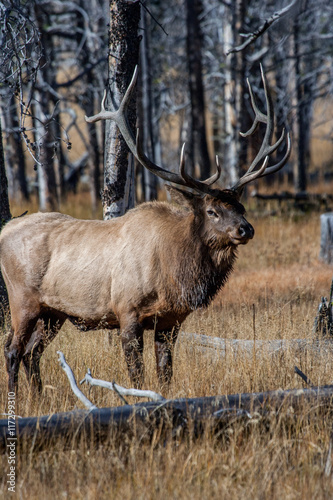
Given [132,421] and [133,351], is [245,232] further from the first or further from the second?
[132,421]

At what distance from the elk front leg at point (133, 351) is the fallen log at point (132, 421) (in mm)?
1126

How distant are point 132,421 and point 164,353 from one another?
1537 millimetres

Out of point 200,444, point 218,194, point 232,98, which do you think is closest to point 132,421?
point 200,444

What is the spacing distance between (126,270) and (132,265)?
0.06m

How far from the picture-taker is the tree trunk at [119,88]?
554 centimetres

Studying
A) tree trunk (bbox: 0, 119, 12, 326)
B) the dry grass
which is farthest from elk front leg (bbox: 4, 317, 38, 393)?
tree trunk (bbox: 0, 119, 12, 326)

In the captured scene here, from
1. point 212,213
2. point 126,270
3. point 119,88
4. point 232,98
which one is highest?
point 232,98

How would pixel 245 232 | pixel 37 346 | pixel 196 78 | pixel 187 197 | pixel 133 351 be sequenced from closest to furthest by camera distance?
pixel 245 232 → pixel 133 351 → pixel 187 197 → pixel 37 346 → pixel 196 78

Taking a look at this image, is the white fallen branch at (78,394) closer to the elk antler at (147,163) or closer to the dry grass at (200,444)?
the dry grass at (200,444)

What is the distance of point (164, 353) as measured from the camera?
4520mm

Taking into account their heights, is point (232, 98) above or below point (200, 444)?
above

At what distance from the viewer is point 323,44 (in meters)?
20.7

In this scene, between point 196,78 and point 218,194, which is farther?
point 196,78

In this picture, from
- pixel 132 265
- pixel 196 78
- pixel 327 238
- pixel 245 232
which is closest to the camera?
pixel 245 232
